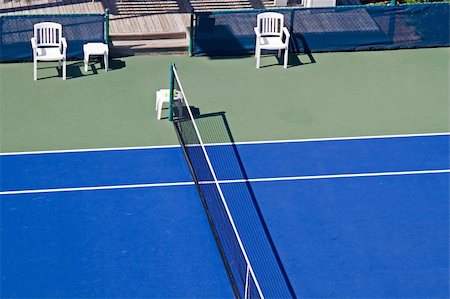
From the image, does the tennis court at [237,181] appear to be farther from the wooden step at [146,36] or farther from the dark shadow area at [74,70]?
the wooden step at [146,36]

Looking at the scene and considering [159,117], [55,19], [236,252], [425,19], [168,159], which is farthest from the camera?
[425,19]

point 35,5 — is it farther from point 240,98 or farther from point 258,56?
point 240,98

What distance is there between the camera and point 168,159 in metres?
18.1

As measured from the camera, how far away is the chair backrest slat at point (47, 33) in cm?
2120

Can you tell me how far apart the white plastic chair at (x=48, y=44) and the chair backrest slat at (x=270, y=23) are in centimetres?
468

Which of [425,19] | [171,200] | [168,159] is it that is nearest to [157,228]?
[171,200]

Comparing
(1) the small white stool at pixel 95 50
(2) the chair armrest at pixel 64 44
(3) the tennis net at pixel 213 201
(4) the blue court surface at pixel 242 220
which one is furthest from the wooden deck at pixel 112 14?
(4) the blue court surface at pixel 242 220

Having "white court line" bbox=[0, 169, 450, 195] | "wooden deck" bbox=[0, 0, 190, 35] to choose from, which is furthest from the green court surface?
"white court line" bbox=[0, 169, 450, 195]

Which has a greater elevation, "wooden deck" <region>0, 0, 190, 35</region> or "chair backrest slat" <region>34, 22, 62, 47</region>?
"wooden deck" <region>0, 0, 190, 35</region>

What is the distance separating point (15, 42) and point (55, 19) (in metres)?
1.08

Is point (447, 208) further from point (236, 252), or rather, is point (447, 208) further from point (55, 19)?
point (55, 19)

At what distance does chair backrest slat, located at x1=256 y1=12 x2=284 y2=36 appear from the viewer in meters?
22.2

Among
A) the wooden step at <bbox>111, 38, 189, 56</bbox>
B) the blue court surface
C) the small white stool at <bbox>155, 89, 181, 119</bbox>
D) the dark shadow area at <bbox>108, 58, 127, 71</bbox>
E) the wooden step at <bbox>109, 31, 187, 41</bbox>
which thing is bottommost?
the blue court surface

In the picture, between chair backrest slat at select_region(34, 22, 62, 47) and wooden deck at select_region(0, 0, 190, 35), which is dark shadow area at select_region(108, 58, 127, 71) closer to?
wooden deck at select_region(0, 0, 190, 35)
